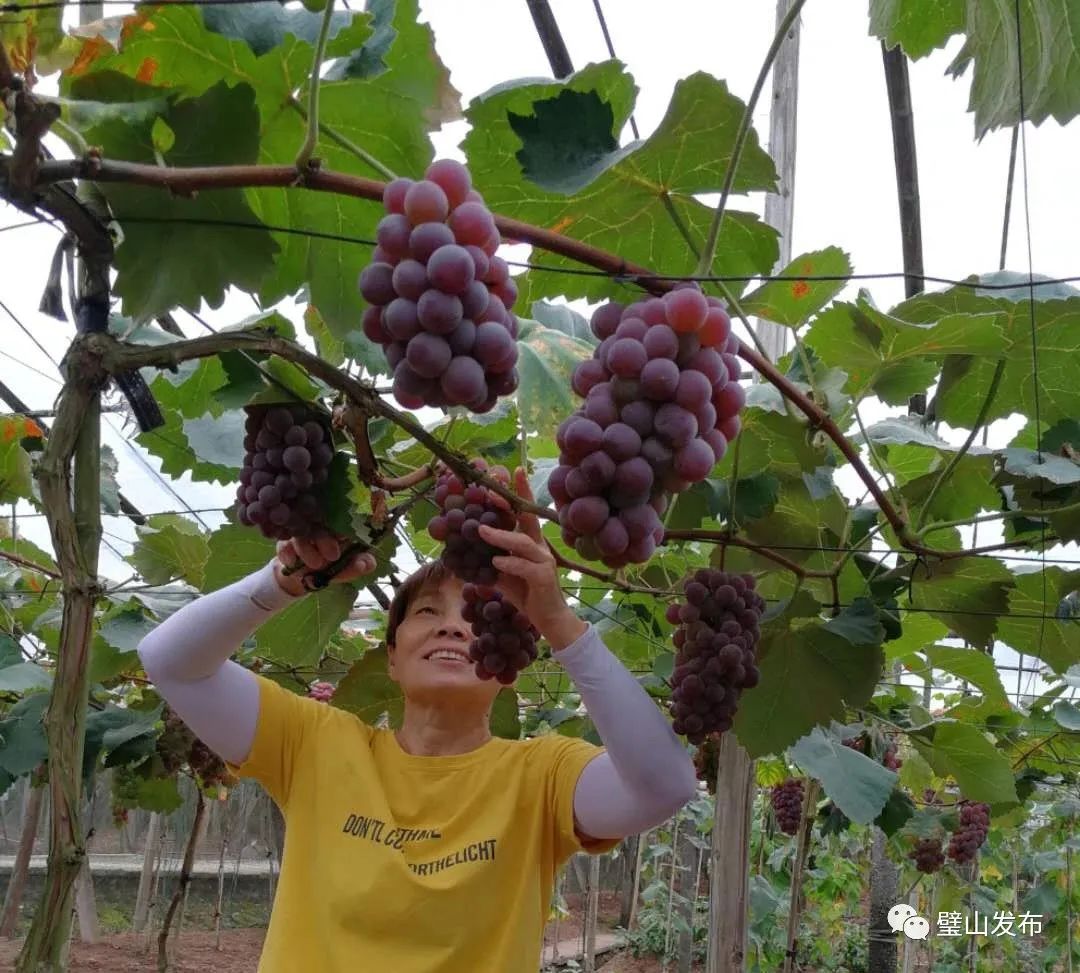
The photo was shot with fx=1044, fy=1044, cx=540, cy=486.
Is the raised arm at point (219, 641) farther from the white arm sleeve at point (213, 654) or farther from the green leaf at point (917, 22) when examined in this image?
the green leaf at point (917, 22)

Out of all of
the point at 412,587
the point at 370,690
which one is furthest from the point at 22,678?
the point at 412,587

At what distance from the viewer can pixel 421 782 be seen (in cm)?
166

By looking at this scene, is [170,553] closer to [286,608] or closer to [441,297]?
[286,608]

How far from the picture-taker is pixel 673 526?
5.76ft

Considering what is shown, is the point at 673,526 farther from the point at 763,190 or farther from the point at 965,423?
the point at 763,190

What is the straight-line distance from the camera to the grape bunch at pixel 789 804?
13.7 ft

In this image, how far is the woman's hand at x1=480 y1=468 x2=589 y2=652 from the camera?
3.60ft

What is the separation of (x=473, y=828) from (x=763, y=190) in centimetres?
100

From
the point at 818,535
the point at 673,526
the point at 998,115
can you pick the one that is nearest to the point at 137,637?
the point at 673,526

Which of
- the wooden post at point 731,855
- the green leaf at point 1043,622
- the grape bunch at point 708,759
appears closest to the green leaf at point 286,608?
the wooden post at point 731,855

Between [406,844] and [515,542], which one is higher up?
[515,542]

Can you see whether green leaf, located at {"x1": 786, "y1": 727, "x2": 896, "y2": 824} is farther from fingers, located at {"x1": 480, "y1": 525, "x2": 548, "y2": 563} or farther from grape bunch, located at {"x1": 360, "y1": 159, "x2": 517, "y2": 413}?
grape bunch, located at {"x1": 360, "y1": 159, "x2": 517, "y2": 413}

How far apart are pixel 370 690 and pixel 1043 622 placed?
1.40 meters

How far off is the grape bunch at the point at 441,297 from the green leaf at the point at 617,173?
0.23 metres
